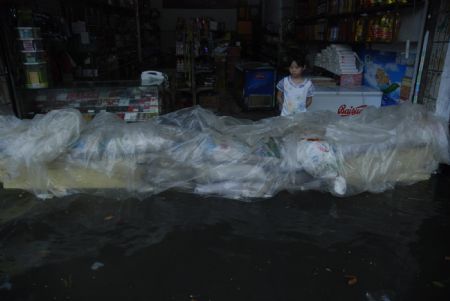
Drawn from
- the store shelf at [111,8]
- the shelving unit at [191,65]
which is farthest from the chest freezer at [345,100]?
the store shelf at [111,8]

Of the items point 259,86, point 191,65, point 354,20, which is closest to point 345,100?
point 354,20

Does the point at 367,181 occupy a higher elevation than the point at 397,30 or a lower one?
lower

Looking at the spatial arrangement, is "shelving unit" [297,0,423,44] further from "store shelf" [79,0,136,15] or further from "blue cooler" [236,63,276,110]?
"store shelf" [79,0,136,15]

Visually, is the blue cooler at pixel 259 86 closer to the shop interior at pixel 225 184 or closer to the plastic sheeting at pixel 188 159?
the shop interior at pixel 225 184

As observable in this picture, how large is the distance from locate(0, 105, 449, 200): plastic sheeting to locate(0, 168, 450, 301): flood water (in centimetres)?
13

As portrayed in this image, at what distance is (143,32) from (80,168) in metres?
9.43

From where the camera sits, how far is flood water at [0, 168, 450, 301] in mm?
2172

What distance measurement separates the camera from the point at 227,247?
2574 millimetres

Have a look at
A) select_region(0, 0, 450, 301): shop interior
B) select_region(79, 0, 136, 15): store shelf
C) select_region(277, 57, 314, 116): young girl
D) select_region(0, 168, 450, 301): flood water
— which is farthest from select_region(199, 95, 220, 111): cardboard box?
select_region(0, 168, 450, 301): flood water

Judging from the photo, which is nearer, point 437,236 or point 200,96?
point 437,236

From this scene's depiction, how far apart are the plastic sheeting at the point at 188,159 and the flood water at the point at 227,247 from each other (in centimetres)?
13

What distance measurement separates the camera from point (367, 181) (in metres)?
3.34

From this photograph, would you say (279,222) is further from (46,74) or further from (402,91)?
(46,74)

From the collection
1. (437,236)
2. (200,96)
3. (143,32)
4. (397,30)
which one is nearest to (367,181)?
(437,236)
